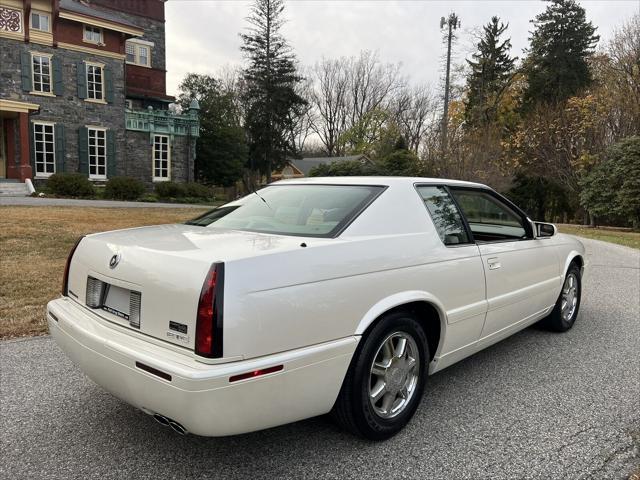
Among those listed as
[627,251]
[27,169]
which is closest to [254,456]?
[627,251]

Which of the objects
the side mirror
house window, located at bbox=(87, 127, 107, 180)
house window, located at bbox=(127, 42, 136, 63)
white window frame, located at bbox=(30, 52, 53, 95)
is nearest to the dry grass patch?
the side mirror

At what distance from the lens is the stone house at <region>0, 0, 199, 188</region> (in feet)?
74.4

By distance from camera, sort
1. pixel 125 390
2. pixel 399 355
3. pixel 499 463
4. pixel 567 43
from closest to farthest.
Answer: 1. pixel 125 390
2. pixel 499 463
3. pixel 399 355
4. pixel 567 43

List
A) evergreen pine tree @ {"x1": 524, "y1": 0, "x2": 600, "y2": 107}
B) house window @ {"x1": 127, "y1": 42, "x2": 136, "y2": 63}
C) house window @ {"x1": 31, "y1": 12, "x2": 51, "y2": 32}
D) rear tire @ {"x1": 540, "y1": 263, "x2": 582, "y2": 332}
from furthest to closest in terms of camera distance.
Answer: evergreen pine tree @ {"x1": 524, "y1": 0, "x2": 600, "y2": 107}, house window @ {"x1": 127, "y1": 42, "x2": 136, "y2": 63}, house window @ {"x1": 31, "y1": 12, "x2": 51, "y2": 32}, rear tire @ {"x1": 540, "y1": 263, "x2": 582, "y2": 332}

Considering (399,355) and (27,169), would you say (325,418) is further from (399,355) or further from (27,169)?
(27,169)

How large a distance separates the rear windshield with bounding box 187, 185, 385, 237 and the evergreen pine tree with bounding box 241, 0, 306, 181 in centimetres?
3569

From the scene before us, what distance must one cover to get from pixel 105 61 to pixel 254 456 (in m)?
27.5

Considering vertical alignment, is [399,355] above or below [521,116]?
below

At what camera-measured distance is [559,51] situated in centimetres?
3659

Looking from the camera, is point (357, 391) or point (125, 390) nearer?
point (125, 390)

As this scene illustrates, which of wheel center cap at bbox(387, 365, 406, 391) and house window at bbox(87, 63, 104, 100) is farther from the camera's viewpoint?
house window at bbox(87, 63, 104, 100)

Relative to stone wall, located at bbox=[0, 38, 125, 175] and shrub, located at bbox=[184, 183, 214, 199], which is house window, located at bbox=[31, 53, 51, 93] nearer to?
stone wall, located at bbox=[0, 38, 125, 175]

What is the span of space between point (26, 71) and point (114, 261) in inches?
1004

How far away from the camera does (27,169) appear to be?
21953 mm
